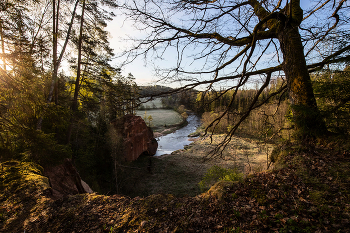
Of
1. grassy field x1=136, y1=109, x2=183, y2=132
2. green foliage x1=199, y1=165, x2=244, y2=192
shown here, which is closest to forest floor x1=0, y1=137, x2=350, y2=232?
green foliage x1=199, y1=165, x2=244, y2=192

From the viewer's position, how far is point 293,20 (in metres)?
2.81

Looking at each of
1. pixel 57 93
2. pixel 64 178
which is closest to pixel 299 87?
pixel 64 178

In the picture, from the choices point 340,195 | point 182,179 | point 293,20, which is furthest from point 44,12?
point 182,179

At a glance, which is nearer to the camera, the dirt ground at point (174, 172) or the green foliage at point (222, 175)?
the green foliage at point (222, 175)

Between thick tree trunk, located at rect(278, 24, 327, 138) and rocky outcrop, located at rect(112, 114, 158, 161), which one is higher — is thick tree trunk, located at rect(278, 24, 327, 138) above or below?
above

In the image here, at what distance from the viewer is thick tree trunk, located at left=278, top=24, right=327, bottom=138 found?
8.41 ft

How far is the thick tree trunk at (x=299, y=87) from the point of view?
256 cm

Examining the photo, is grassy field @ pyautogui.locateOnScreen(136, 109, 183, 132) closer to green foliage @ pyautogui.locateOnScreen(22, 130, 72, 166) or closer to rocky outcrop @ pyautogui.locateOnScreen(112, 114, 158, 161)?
rocky outcrop @ pyautogui.locateOnScreen(112, 114, 158, 161)

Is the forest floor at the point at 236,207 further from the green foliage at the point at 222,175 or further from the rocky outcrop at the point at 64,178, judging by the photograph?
the green foliage at the point at 222,175

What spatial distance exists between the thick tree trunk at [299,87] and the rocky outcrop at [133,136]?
13.9 metres

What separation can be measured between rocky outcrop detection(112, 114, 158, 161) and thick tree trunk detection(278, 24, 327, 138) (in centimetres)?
1393

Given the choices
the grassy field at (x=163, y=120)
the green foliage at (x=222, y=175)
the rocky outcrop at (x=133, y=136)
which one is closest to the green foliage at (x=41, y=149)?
the green foliage at (x=222, y=175)

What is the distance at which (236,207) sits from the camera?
1984mm

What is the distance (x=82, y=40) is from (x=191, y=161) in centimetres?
1552
